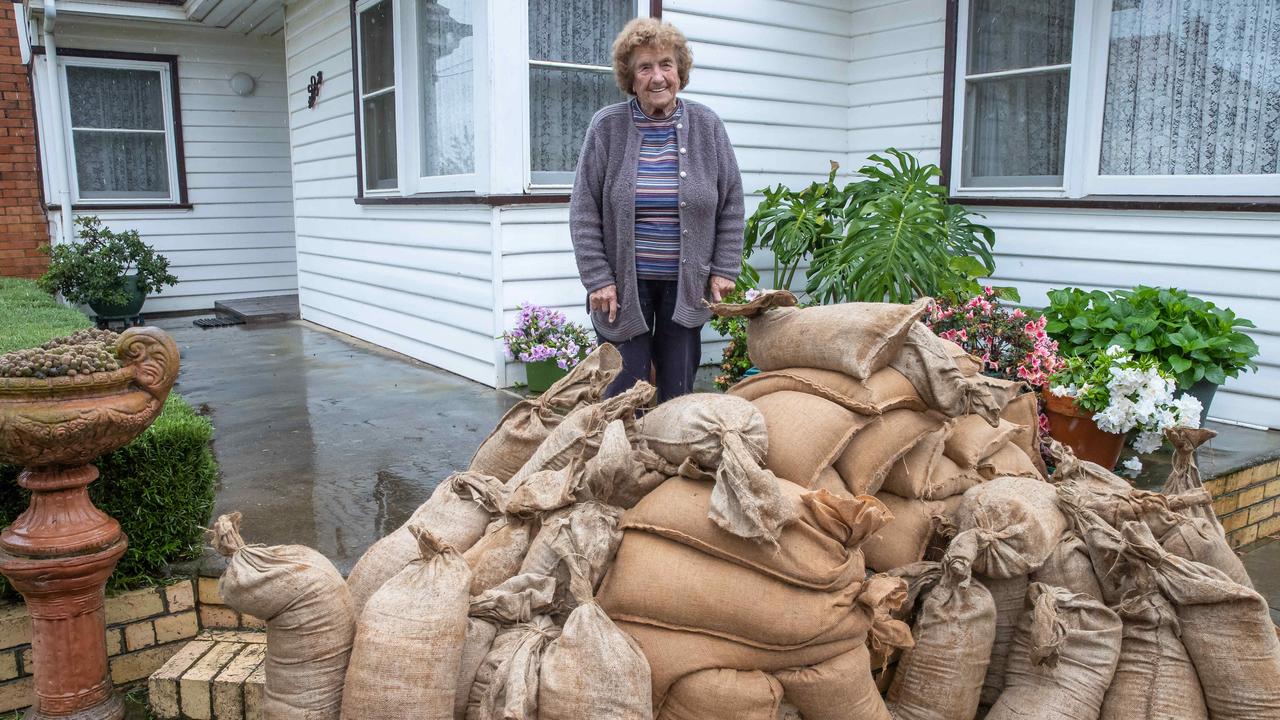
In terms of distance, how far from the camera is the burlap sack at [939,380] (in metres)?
2.33

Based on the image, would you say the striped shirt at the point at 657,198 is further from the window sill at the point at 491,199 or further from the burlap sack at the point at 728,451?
the window sill at the point at 491,199

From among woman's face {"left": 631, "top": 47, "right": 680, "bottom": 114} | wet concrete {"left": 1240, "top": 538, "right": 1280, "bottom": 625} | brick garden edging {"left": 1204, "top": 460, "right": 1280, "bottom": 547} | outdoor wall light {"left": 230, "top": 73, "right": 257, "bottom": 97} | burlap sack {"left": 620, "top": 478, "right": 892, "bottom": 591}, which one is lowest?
wet concrete {"left": 1240, "top": 538, "right": 1280, "bottom": 625}

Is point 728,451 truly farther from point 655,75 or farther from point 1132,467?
point 1132,467

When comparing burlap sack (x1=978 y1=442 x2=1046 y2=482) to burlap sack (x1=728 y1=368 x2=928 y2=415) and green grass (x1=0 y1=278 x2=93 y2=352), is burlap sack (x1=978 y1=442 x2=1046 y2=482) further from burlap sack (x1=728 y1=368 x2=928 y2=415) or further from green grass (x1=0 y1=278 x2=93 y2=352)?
green grass (x1=0 y1=278 x2=93 y2=352)

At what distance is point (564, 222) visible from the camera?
5348 millimetres

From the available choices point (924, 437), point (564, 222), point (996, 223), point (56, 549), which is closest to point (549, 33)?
point (564, 222)

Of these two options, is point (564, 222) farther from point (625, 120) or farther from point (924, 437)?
point (924, 437)

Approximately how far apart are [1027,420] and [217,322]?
7310mm

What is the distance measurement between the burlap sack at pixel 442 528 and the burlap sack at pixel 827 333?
79cm

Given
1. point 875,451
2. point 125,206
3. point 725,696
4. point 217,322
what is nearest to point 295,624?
point 725,696

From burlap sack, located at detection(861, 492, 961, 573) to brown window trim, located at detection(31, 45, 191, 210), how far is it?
8.87m

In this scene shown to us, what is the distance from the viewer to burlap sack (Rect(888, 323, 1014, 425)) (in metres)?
2.33

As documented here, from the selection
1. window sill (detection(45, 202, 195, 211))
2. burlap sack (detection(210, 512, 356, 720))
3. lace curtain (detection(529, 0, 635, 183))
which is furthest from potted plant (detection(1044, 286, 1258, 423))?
window sill (detection(45, 202, 195, 211))

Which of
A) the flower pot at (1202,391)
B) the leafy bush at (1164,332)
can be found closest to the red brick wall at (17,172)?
the leafy bush at (1164,332)
